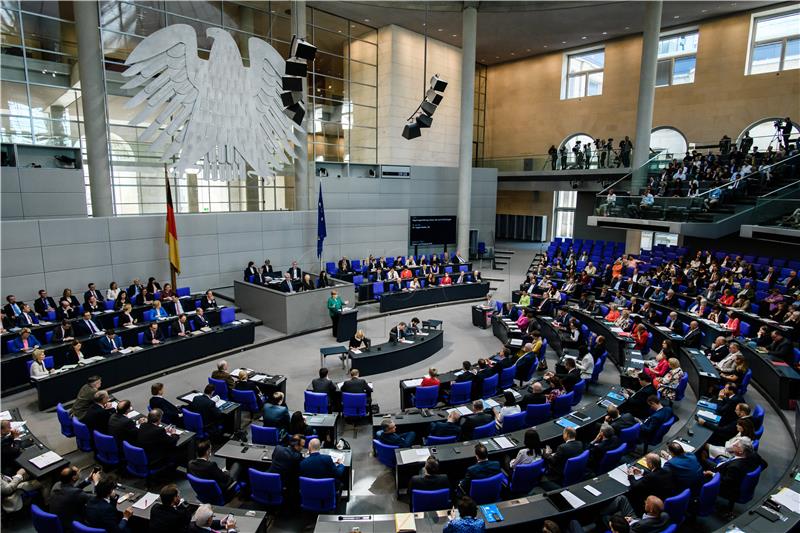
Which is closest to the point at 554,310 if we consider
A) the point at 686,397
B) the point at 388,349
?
the point at 686,397

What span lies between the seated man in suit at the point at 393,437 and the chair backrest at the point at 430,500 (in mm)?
1258

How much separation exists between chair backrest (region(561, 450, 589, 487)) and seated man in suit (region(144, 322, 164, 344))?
893 centimetres

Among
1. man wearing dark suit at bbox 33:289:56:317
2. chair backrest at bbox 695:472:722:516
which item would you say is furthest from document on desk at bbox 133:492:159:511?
man wearing dark suit at bbox 33:289:56:317

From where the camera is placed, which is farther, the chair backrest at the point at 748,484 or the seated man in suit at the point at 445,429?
the seated man in suit at the point at 445,429

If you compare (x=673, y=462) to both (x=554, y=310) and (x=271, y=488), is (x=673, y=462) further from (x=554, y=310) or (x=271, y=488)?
(x=554, y=310)

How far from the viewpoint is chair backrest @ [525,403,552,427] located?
24.7ft

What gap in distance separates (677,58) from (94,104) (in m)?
25.5

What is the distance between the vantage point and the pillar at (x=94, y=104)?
44.6 ft

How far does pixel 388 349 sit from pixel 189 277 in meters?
9.07

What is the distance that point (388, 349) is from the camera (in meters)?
10.9

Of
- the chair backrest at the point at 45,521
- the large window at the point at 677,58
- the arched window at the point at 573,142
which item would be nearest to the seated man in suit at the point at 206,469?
the chair backrest at the point at 45,521

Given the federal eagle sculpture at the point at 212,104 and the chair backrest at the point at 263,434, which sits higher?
the federal eagle sculpture at the point at 212,104

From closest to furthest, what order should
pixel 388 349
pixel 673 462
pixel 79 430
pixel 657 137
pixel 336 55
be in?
pixel 673 462
pixel 79 430
pixel 388 349
pixel 336 55
pixel 657 137

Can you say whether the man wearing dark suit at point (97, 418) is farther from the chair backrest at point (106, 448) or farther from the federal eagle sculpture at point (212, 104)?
the federal eagle sculpture at point (212, 104)
